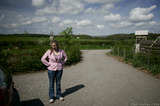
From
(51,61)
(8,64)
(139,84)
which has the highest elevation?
(51,61)

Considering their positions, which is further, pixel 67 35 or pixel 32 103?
pixel 67 35

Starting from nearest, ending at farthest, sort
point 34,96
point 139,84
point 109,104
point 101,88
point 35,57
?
point 109,104 → point 34,96 → point 101,88 → point 139,84 → point 35,57

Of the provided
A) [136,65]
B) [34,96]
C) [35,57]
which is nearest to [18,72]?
[35,57]

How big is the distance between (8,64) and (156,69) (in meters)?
9.27

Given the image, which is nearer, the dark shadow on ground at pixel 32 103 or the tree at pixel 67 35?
the dark shadow on ground at pixel 32 103

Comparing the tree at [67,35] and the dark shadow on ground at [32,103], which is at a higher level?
the tree at [67,35]

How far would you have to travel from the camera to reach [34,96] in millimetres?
3805

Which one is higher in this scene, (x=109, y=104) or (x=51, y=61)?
(x=51, y=61)

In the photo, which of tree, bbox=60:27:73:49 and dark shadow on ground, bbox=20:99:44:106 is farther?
tree, bbox=60:27:73:49

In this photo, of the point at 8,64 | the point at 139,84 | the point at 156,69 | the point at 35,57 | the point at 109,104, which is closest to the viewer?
the point at 109,104

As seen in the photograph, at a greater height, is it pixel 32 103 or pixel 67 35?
pixel 67 35

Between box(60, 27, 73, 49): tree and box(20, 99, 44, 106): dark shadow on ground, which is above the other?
box(60, 27, 73, 49): tree

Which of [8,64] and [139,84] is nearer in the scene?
[139,84]

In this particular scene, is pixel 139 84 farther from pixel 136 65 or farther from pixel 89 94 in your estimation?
pixel 136 65
